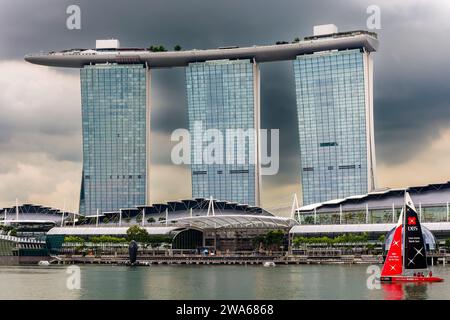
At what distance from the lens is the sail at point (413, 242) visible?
354 feet

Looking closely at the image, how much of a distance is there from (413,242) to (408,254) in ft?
5.09

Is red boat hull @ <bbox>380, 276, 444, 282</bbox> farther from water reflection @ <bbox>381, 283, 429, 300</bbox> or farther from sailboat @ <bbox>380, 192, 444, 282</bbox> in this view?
water reflection @ <bbox>381, 283, 429, 300</bbox>

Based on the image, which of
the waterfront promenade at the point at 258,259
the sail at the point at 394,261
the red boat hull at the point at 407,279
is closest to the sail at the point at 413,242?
the red boat hull at the point at 407,279

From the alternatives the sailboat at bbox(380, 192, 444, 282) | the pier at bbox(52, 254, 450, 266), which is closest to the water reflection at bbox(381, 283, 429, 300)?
the sailboat at bbox(380, 192, 444, 282)

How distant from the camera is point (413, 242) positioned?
109m

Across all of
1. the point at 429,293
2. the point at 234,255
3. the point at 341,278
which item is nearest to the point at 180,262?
the point at 234,255

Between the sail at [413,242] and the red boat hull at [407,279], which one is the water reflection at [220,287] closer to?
the red boat hull at [407,279]

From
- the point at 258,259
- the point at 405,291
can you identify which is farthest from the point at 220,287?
the point at 258,259

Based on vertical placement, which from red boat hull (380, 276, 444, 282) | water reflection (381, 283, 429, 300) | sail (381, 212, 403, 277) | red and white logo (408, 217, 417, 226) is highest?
red and white logo (408, 217, 417, 226)

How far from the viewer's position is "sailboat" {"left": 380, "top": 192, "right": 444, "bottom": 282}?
108188mm

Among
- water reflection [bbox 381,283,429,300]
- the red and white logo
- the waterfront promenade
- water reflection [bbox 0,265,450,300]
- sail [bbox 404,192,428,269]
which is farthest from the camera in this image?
the waterfront promenade

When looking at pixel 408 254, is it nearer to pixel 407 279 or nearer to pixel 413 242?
pixel 413 242
